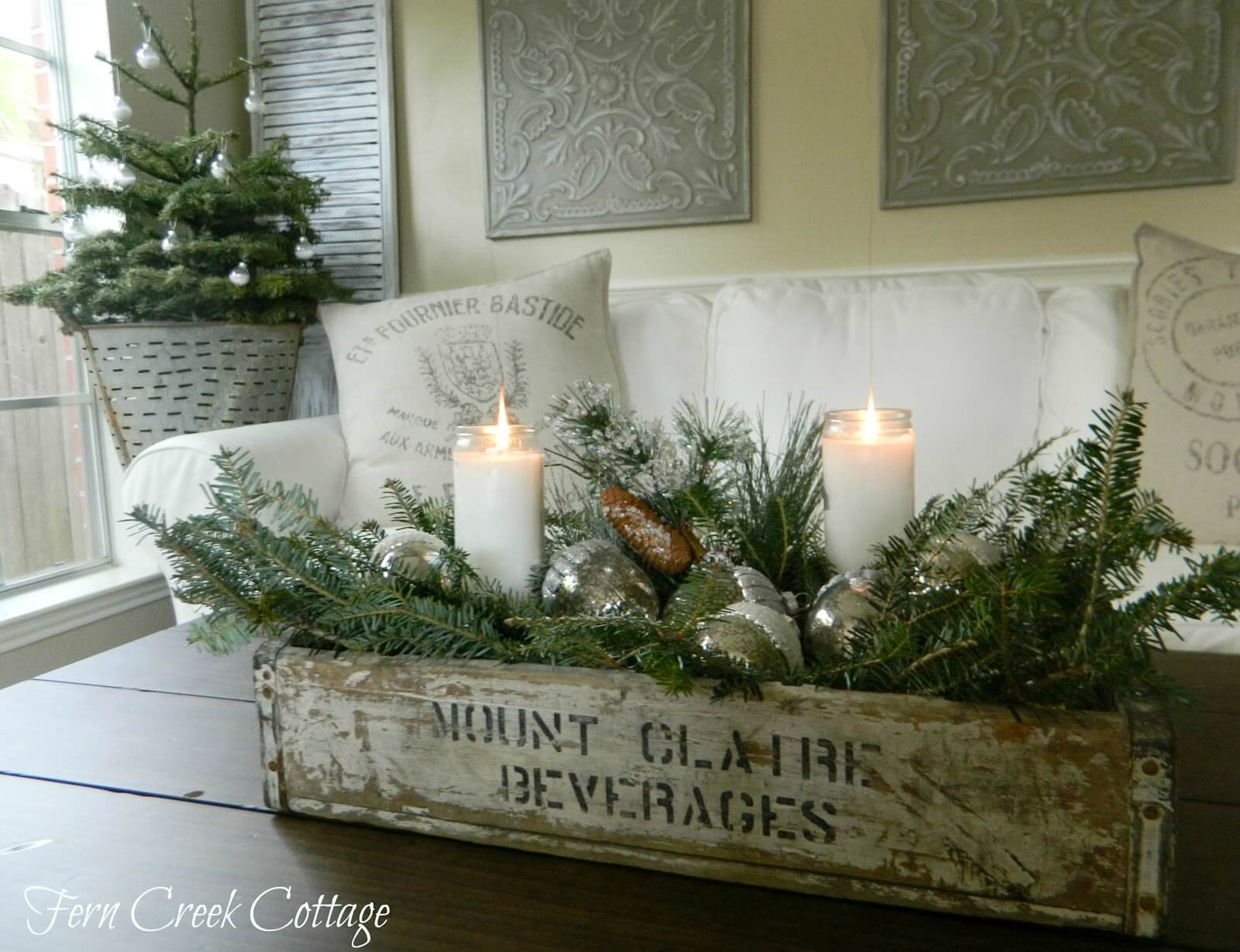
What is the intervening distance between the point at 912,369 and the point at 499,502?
3.85ft

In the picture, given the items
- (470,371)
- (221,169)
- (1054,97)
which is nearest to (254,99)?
(221,169)

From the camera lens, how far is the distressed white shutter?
2396 millimetres

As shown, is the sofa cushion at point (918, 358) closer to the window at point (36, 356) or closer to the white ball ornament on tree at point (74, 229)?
the white ball ornament on tree at point (74, 229)

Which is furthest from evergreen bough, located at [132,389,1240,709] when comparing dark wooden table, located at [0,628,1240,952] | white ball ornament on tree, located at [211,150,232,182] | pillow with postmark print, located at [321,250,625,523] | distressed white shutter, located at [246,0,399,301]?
distressed white shutter, located at [246,0,399,301]

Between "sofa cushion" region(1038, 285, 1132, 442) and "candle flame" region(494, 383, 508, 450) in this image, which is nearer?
"candle flame" region(494, 383, 508, 450)

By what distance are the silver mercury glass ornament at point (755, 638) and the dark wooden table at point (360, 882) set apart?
0.40 ft

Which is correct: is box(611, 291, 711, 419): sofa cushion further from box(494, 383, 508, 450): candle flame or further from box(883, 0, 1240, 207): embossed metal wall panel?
box(494, 383, 508, 450): candle flame

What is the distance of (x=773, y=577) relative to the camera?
2.40ft

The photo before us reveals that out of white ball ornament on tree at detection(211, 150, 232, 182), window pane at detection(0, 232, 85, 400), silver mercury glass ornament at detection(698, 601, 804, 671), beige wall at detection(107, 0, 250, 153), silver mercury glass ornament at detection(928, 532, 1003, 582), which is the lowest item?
silver mercury glass ornament at detection(698, 601, 804, 671)

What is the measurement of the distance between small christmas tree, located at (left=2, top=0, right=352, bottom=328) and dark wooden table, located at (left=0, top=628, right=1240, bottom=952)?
128 cm

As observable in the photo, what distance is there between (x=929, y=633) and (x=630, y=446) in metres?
0.29

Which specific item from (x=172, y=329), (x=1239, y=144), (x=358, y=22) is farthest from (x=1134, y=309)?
(x=358, y=22)

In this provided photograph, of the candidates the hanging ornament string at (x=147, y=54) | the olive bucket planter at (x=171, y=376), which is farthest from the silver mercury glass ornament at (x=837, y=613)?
the hanging ornament string at (x=147, y=54)

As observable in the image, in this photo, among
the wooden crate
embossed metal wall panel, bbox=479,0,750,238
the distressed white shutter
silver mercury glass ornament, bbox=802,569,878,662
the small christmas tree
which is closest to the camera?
the wooden crate
